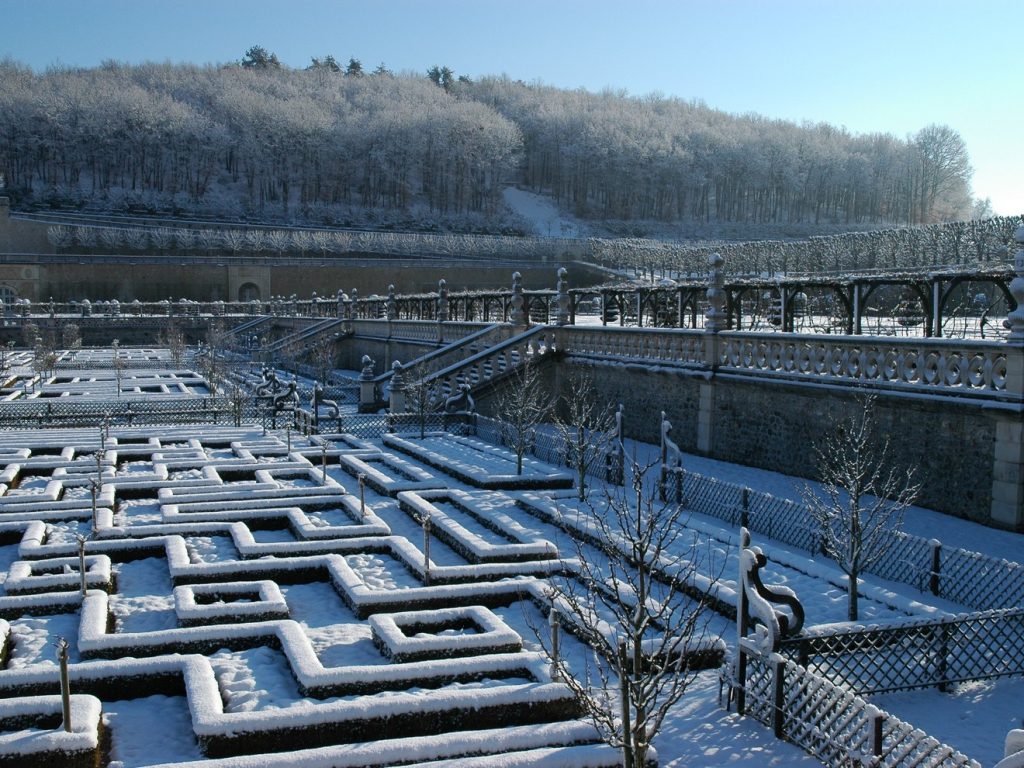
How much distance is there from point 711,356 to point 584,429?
3839 mm

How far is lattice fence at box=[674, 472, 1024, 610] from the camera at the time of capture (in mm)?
11320

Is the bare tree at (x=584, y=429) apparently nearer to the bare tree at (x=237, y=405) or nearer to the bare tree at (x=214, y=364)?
the bare tree at (x=237, y=405)

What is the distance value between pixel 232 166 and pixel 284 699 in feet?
365

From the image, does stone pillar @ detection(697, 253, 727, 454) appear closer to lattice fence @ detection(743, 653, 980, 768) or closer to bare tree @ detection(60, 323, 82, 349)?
lattice fence @ detection(743, 653, 980, 768)

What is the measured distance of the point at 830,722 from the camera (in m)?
7.89

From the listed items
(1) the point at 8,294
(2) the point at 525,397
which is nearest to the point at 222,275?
(1) the point at 8,294

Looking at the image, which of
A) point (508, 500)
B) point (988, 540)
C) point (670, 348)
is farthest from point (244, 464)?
point (988, 540)

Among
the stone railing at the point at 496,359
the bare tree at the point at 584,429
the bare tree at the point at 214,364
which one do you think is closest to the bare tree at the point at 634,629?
the bare tree at the point at 584,429

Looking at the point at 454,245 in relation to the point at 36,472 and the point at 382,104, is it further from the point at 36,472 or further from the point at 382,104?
the point at 36,472

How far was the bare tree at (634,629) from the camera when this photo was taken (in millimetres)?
6520

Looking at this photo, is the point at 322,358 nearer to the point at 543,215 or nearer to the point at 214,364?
the point at 214,364

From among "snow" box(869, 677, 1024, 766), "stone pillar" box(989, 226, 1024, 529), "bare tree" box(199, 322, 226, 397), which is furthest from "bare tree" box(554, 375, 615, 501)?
"bare tree" box(199, 322, 226, 397)

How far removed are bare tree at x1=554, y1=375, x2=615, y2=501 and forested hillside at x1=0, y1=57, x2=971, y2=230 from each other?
78.9 m

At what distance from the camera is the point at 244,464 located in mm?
20406
